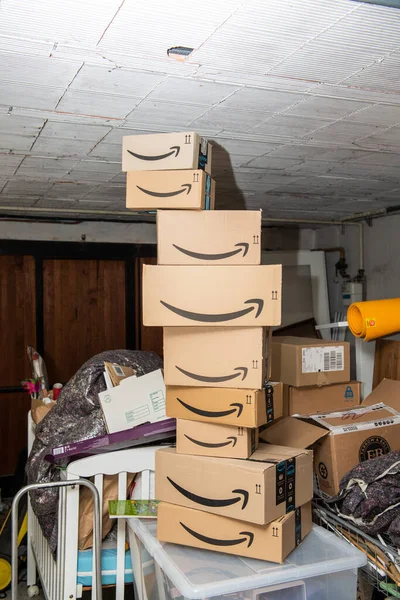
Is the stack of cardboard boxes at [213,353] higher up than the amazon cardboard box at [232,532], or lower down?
higher up

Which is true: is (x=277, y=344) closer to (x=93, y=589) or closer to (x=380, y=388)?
(x=380, y=388)

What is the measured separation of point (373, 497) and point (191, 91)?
64.7 inches

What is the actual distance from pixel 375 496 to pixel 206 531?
0.66 m

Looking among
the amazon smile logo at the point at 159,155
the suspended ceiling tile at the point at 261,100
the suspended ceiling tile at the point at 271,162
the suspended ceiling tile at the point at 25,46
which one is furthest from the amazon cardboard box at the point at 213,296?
the suspended ceiling tile at the point at 271,162

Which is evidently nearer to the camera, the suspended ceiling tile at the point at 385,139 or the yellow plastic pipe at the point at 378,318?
the suspended ceiling tile at the point at 385,139

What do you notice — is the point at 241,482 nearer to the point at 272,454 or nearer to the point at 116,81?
the point at 272,454

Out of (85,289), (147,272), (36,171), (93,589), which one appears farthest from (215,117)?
(85,289)

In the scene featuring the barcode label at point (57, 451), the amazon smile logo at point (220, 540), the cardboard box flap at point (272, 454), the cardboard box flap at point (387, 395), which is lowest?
the amazon smile logo at point (220, 540)

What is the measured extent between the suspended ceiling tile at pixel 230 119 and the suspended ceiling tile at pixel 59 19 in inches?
29.5

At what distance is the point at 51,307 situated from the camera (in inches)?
210

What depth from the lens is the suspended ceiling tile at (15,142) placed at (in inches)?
104

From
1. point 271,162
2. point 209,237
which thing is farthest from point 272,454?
point 271,162

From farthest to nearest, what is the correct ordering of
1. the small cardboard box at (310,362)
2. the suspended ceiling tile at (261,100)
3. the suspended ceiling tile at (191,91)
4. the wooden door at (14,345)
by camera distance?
the wooden door at (14,345)
the small cardboard box at (310,362)
the suspended ceiling tile at (261,100)
the suspended ceiling tile at (191,91)

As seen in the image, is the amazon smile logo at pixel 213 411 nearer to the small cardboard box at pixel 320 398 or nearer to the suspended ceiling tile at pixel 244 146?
the small cardboard box at pixel 320 398
